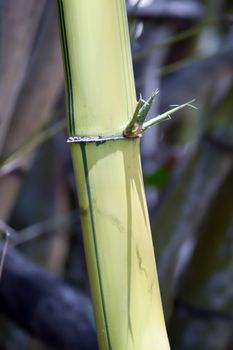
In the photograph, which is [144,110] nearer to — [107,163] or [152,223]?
[107,163]

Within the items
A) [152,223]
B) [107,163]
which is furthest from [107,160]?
[152,223]

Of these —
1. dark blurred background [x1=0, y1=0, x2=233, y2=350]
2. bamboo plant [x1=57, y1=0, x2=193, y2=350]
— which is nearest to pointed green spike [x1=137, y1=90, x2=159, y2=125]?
bamboo plant [x1=57, y1=0, x2=193, y2=350]

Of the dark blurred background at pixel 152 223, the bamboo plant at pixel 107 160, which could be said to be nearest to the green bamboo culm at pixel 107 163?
the bamboo plant at pixel 107 160

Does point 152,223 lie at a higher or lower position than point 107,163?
higher

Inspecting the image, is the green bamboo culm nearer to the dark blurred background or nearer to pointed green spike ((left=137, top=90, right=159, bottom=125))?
pointed green spike ((left=137, top=90, right=159, bottom=125))

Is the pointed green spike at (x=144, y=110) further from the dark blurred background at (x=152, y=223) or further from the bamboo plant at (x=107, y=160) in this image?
the dark blurred background at (x=152, y=223)

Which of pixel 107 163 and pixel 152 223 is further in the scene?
pixel 152 223

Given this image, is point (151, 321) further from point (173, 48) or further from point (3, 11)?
point (173, 48)

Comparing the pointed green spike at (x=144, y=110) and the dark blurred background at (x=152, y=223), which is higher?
the dark blurred background at (x=152, y=223)
